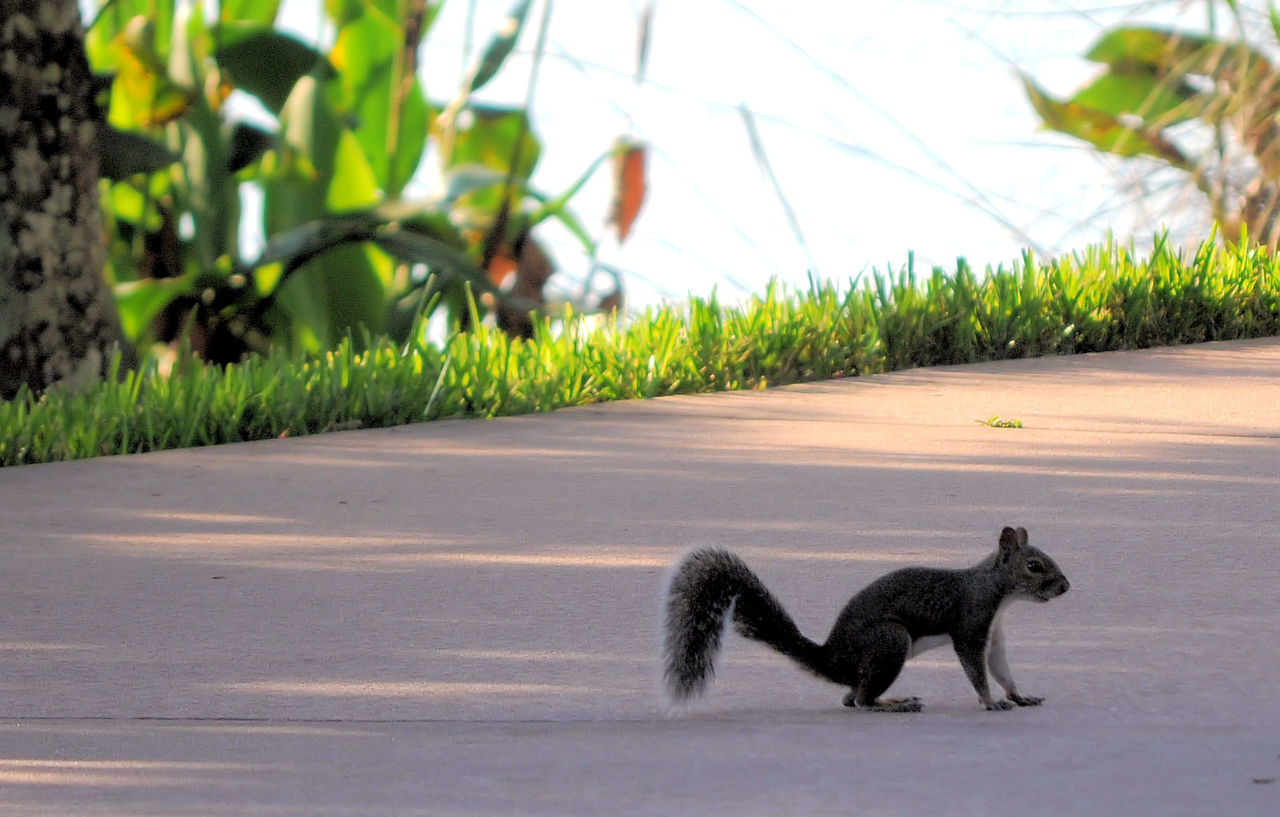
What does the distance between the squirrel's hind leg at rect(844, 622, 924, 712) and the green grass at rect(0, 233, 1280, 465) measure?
3470mm

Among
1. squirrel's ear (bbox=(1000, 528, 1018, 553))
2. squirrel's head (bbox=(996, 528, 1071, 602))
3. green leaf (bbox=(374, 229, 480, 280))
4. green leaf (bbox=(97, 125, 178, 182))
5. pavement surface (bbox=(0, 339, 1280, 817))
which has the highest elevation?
green leaf (bbox=(97, 125, 178, 182))

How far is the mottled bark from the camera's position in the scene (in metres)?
7.89

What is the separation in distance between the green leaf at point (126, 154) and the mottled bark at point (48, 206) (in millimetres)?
744

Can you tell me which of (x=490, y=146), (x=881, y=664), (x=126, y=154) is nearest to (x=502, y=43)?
(x=490, y=146)

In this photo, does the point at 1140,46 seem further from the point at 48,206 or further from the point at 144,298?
the point at 48,206

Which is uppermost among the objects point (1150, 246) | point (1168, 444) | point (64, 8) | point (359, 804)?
point (64, 8)

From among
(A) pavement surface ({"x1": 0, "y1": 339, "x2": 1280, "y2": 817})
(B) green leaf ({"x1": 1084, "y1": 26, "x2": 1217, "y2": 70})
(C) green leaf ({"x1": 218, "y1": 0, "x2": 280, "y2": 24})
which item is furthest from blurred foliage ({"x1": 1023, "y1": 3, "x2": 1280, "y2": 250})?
(C) green leaf ({"x1": 218, "y1": 0, "x2": 280, "y2": 24})

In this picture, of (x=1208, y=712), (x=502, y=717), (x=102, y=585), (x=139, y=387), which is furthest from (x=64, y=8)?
(x=1208, y=712)

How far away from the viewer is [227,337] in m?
10.2

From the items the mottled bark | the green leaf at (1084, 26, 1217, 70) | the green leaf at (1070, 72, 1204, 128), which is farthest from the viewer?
the green leaf at (1070, 72, 1204, 128)

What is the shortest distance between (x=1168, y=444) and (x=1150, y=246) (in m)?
3.58

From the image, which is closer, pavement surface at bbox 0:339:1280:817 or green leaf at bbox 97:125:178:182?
pavement surface at bbox 0:339:1280:817

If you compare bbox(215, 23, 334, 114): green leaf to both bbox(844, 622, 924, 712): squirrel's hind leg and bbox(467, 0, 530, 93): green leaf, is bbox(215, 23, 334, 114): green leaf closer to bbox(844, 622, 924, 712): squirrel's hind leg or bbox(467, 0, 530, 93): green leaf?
bbox(467, 0, 530, 93): green leaf

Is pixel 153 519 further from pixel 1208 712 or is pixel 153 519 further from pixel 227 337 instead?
pixel 227 337
